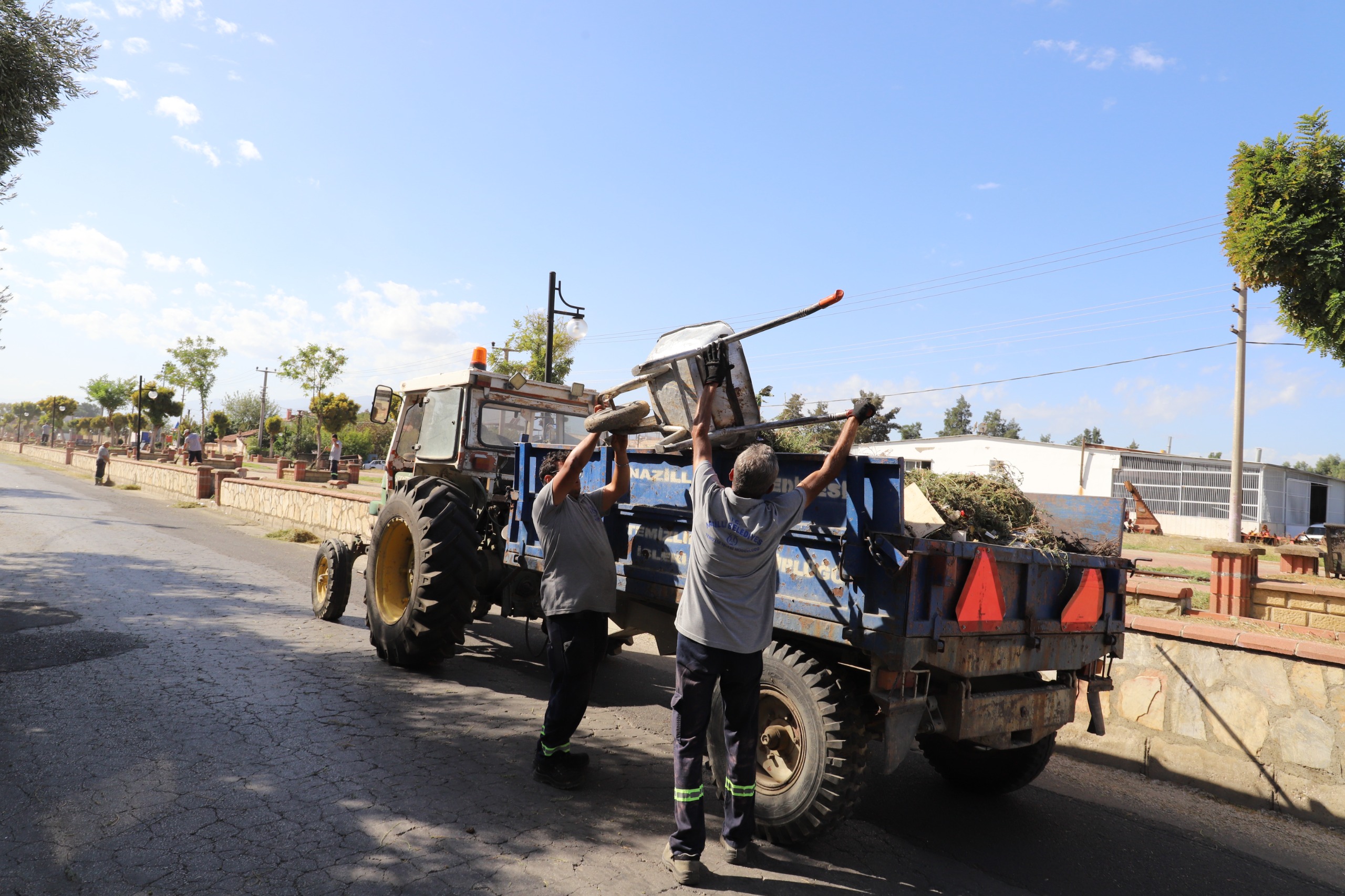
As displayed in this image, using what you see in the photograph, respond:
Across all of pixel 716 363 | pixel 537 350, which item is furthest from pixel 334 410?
pixel 716 363

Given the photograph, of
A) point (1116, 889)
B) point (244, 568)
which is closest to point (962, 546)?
point (1116, 889)

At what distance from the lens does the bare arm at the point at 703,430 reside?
3793mm

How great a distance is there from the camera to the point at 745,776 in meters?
3.64

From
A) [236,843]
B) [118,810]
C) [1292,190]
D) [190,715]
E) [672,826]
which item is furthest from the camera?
[1292,190]

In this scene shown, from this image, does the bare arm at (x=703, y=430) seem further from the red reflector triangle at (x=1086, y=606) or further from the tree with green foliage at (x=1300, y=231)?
the tree with green foliage at (x=1300, y=231)

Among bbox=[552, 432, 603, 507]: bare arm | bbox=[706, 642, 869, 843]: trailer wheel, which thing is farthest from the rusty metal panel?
bbox=[552, 432, 603, 507]: bare arm

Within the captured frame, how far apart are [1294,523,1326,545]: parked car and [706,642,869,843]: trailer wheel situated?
28.1 meters

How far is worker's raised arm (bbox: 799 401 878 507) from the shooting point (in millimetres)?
3596

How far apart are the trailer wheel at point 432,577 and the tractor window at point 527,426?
906 millimetres

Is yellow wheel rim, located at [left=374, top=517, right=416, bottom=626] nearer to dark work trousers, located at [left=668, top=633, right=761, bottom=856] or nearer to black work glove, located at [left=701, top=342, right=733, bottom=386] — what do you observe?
black work glove, located at [left=701, top=342, right=733, bottom=386]

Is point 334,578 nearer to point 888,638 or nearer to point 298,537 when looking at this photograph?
point 888,638

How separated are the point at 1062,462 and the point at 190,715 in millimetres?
33211

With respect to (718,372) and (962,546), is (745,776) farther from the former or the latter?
(718,372)

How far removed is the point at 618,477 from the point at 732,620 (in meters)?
1.35
